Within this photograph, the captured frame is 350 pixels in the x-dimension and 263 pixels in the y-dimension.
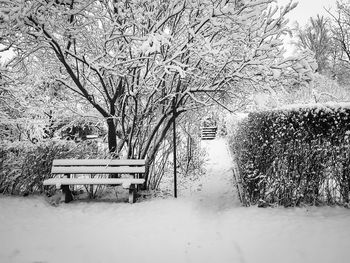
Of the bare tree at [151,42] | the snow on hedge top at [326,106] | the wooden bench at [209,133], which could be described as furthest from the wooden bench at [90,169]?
the wooden bench at [209,133]

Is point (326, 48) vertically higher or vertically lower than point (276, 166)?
higher

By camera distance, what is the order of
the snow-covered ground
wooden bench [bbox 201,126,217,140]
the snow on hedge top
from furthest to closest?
wooden bench [bbox 201,126,217,140] → the snow on hedge top → the snow-covered ground

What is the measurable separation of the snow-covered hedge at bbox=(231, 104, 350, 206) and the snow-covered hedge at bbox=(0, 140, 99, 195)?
3.88m

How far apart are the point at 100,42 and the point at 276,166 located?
4.23 metres

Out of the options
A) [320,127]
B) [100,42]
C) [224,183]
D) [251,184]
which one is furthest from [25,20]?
[224,183]

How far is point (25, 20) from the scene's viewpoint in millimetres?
3477

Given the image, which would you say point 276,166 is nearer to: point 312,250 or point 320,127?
point 320,127

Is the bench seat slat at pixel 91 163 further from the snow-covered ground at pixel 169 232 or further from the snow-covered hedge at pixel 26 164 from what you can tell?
the snow-covered ground at pixel 169 232

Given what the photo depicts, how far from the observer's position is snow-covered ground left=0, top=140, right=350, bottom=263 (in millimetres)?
2984

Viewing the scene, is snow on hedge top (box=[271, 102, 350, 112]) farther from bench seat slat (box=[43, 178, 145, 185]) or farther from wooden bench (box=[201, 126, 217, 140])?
wooden bench (box=[201, 126, 217, 140])

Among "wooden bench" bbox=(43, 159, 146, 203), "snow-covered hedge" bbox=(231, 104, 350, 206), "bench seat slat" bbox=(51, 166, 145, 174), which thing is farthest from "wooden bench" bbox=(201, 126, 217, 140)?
"snow-covered hedge" bbox=(231, 104, 350, 206)

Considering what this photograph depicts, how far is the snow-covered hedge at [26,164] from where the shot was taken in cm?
512

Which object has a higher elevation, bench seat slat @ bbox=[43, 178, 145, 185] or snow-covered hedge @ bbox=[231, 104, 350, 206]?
snow-covered hedge @ bbox=[231, 104, 350, 206]

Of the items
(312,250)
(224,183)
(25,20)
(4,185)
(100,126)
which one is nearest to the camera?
(312,250)
